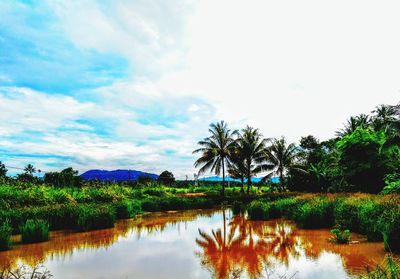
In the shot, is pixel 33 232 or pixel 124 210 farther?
pixel 124 210

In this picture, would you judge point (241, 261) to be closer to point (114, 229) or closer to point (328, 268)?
point (328, 268)

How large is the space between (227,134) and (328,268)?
28940mm

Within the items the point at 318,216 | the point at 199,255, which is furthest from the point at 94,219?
the point at 318,216

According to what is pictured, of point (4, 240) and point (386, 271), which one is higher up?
point (386, 271)

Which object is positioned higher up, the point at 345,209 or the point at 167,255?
the point at 345,209

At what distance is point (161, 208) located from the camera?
27359mm

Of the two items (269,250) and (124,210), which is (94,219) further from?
(269,250)

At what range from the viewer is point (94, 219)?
53.4ft

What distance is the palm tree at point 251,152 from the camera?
1448 inches

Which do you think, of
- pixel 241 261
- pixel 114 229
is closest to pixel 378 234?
pixel 241 261

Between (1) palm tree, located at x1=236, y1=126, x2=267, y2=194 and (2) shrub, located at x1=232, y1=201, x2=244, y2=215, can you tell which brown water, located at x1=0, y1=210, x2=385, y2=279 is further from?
(1) palm tree, located at x1=236, y1=126, x2=267, y2=194

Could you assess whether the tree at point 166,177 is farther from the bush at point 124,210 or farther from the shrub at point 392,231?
the shrub at point 392,231

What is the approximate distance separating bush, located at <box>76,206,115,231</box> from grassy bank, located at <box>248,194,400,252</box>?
333 inches

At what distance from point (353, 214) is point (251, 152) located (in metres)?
23.7
